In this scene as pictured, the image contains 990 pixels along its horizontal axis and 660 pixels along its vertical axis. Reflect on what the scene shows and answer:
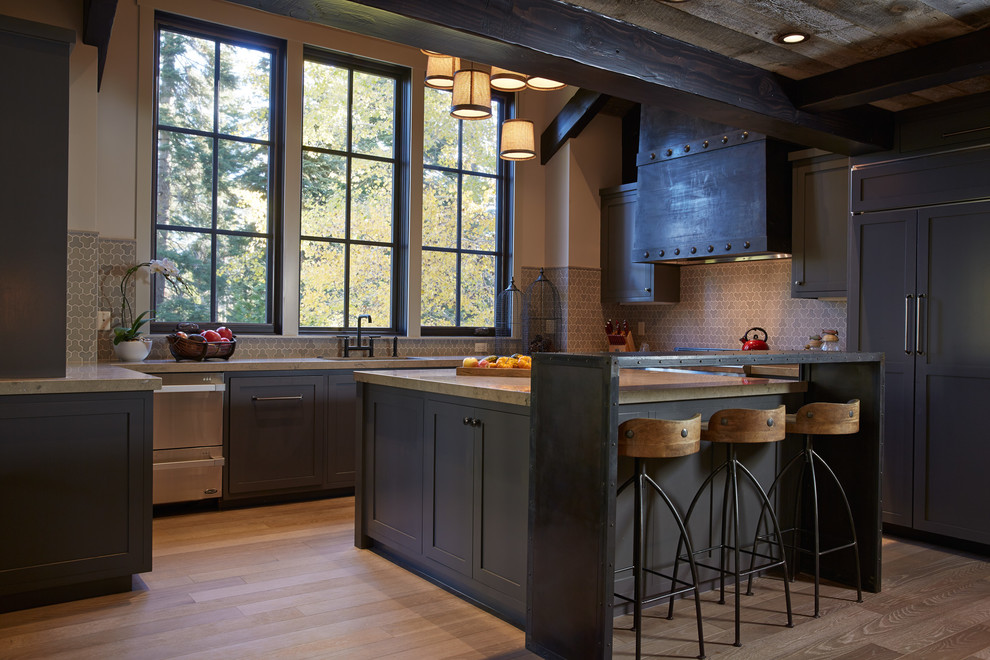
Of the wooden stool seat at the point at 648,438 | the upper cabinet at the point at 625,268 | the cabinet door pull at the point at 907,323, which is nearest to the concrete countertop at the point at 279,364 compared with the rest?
the upper cabinet at the point at 625,268

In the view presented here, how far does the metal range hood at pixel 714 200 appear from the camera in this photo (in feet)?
16.8

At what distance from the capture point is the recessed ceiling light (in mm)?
Answer: 3301

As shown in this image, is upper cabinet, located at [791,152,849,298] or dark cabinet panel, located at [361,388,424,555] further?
upper cabinet, located at [791,152,849,298]

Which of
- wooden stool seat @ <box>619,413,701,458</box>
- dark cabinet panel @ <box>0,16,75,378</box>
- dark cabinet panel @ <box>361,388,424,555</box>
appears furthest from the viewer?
dark cabinet panel @ <box>361,388,424,555</box>

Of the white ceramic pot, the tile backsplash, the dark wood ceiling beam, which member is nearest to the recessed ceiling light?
the dark wood ceiling beam

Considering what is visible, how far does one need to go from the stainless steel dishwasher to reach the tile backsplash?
0.55m

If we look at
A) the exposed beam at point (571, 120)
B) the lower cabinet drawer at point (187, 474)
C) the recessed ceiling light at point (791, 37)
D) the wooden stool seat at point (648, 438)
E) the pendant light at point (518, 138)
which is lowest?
the lower cabinet drawer at point (187, 474)

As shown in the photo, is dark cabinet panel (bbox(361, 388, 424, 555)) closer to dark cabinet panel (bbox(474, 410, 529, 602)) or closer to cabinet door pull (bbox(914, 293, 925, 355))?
dark cabinet panel (bbox(474, 410, 529, 602))

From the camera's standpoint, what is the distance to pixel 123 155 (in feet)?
16.0

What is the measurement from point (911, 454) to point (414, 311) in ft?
11.8

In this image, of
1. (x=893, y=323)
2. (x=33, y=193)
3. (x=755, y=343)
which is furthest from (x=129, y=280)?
(x=893, y=323)

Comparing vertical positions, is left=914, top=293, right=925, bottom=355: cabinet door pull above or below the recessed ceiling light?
below

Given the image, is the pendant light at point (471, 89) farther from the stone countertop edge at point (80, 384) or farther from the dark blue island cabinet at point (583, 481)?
the stone countertop edge at point (80, 384)

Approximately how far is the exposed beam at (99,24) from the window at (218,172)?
0.63 metres
